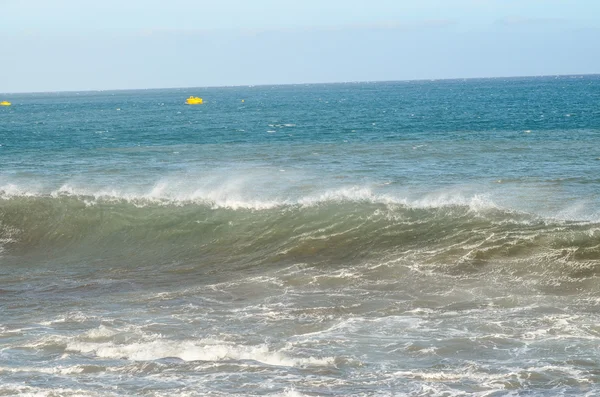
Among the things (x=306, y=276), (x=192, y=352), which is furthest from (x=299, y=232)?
(x=192, y=352)

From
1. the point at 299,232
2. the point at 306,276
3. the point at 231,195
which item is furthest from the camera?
the point at 231,195

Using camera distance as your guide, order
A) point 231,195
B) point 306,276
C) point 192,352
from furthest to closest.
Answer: point 231,195 < point 306,276 < point 192,352

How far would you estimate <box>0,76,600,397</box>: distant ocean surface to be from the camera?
519 inches

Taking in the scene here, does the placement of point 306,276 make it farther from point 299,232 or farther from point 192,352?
point 192,352

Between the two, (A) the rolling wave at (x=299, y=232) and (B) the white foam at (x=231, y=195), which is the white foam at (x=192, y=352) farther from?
(B) the white foam at (x=231, y=195)

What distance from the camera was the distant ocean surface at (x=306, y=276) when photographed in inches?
519

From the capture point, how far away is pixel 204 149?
51344 mm

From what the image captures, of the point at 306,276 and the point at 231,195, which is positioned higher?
the point at 231,195

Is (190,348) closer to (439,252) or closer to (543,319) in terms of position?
(543,319)

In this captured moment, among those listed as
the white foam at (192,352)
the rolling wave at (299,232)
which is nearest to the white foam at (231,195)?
the rolling wave at (299,232)

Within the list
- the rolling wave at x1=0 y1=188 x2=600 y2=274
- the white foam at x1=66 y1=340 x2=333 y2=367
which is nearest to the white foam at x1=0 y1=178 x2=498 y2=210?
the rolling wave at x1=0 y1=188 x2=600 y2=274

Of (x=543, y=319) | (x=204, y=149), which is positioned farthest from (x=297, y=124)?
(x=543, y=319)

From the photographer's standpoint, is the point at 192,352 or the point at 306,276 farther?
the point at 306,276

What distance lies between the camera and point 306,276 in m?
20.3
